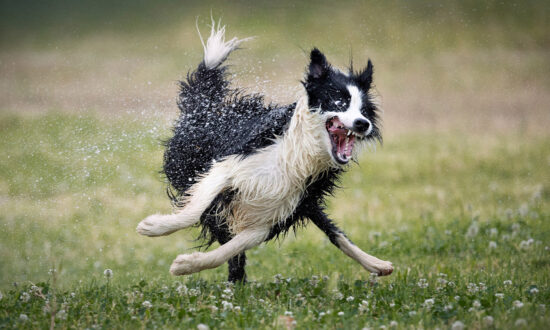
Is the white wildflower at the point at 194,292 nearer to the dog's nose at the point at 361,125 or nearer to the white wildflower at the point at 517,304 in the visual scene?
the dog's nose at the point at 361,125

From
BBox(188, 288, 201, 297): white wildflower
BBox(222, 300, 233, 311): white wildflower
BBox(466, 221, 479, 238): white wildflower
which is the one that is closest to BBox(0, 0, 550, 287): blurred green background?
BBox(466, 221, 479, 238): white wildflower

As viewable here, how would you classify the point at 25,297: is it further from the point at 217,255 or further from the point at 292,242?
the point at 292,242

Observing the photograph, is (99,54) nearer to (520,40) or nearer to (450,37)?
(450,37)

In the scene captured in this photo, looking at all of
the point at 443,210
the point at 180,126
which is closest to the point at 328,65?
the point at 180,126

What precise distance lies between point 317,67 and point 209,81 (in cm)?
116

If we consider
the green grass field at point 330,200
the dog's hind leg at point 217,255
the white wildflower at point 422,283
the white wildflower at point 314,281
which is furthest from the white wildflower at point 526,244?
the dog's hind leg at point 217,255

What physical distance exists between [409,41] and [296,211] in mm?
9376

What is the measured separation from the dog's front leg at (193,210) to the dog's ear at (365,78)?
3.36 ft

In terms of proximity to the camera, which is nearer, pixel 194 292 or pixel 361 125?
pixel 361 125

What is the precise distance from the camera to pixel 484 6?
12.1 metres

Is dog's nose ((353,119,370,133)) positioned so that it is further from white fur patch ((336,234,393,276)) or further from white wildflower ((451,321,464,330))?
white wildflower ((451,321,464,330))

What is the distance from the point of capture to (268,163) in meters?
4.12

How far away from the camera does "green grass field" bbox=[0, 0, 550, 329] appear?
13.0 ft

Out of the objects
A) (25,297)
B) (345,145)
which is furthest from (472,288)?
(25,297)
